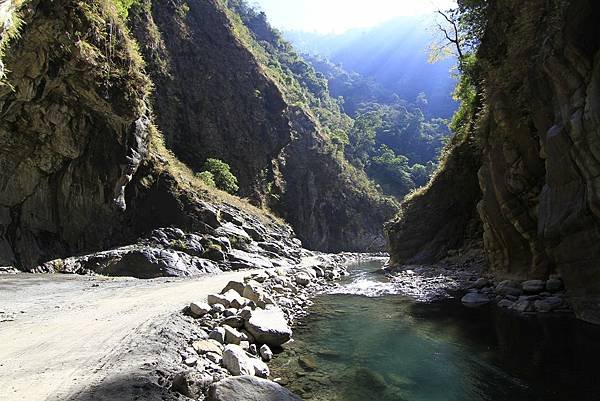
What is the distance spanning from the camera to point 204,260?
82.2ft

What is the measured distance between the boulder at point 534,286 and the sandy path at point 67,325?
10.6 metres

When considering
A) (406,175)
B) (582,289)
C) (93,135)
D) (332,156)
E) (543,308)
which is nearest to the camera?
(582,289)

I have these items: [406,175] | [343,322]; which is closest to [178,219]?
[343,322]

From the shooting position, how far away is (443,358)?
8.96 meters

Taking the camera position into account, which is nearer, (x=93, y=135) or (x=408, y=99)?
(x=93, y=135)

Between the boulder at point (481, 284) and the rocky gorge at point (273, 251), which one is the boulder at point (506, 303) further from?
the boulder at point (481, 284)

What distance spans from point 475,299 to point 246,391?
1136cm

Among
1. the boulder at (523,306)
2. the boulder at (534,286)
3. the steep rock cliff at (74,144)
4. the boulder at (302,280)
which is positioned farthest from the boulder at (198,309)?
the steep rock cliff at (74,144)

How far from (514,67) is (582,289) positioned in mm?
9033

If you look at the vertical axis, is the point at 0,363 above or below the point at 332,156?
below

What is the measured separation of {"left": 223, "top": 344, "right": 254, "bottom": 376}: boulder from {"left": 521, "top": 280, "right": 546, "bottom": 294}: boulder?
10634 millimetres

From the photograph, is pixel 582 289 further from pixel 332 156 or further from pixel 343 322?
pixel 332 156

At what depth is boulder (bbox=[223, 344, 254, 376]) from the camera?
7.40m

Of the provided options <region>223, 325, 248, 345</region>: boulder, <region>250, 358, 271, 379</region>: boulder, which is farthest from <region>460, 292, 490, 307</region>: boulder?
<region>250, 358, 271, 379</region>: boulder
